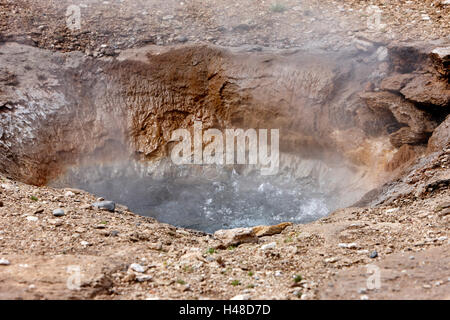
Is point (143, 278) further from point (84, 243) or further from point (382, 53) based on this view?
point (382, 53)

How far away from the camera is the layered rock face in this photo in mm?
6691

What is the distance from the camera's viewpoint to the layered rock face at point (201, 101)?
6691 mm

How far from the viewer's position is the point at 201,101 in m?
8.15

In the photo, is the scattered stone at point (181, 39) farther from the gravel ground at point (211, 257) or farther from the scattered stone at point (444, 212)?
the scattered stone at point (444, 212)

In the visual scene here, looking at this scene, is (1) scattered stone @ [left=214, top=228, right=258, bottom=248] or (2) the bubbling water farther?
(2) the bubbling water

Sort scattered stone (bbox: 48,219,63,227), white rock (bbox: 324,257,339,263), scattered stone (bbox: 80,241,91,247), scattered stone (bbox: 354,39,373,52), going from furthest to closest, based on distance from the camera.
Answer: scattered stone (bbox: 354,39,373,52)
scattered stone (bbox: 48,219,63,227)
scattered stone (bbox: 80,241,91,247)
white rock (bbox: 324,257,339,263)

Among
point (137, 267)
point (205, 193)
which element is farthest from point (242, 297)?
point (205, 193)

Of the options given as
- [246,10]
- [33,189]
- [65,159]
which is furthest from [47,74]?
[246,10]

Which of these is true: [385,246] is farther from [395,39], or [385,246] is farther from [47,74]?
A: [47,74]

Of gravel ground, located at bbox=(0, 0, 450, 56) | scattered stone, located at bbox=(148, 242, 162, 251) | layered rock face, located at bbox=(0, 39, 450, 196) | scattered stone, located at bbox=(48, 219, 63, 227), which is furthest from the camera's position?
gravel ground, located at bbox=(0, 0, 450, 56)

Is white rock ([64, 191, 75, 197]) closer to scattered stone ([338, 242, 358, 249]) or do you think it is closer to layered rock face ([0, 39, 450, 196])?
layered rock face ([0, 39, 450, 196])

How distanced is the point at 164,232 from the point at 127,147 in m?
3.69

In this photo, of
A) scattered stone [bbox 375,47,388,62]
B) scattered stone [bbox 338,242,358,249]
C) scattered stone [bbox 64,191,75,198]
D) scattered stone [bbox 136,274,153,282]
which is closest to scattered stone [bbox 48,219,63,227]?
scattered stone [bbox 64,191,75,198]

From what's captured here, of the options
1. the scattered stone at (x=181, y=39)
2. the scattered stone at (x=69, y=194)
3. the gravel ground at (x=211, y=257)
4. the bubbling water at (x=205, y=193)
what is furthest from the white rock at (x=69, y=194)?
the scattered stone at (x=181, y=39)
